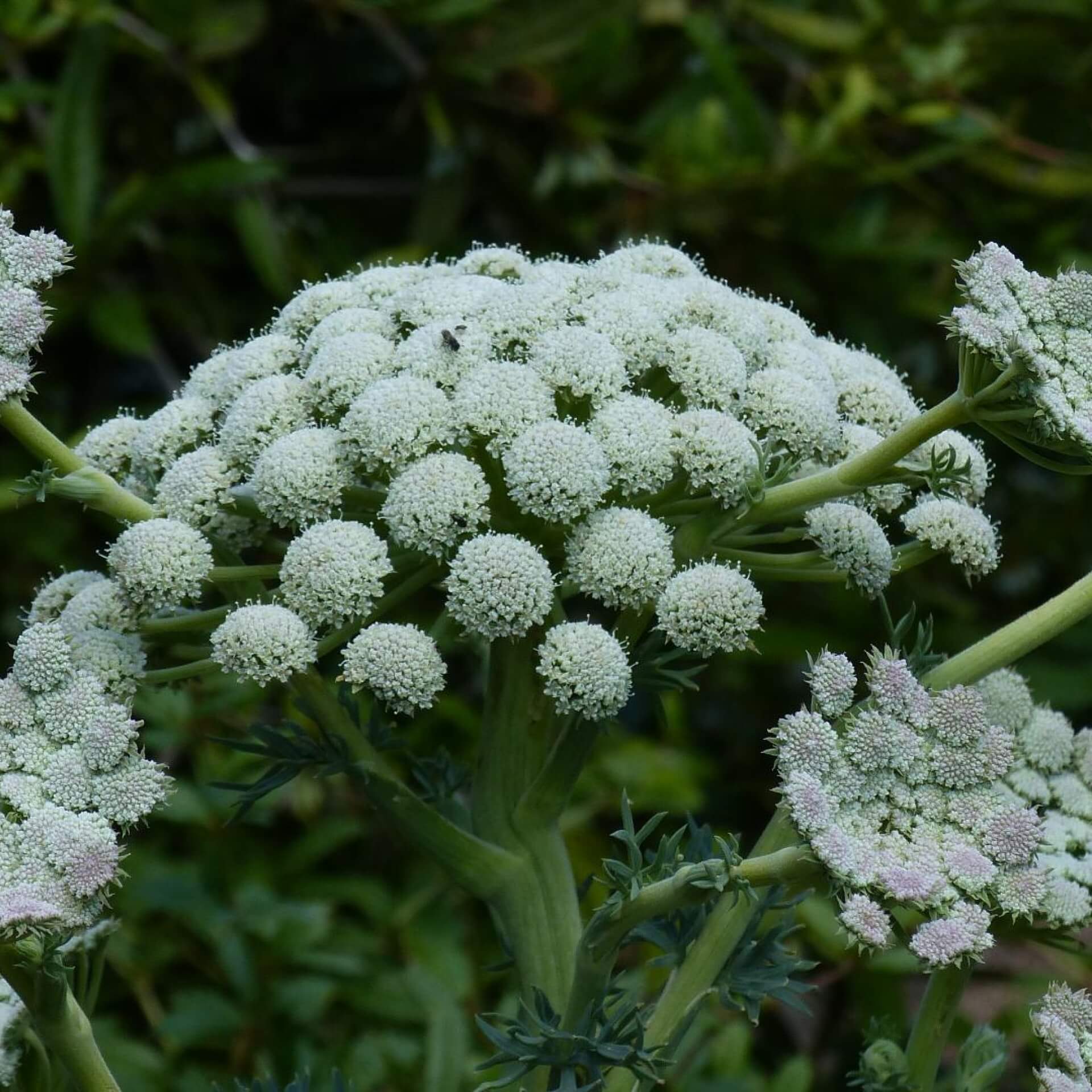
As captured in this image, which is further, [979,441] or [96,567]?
[96,567]

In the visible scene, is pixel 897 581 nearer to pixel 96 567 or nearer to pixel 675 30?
pixel 675 30

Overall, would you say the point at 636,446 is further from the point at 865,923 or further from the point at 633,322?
the point at 865,923

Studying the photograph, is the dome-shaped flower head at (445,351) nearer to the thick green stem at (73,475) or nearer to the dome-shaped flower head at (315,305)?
the dome-shaped flower head at (315,305)

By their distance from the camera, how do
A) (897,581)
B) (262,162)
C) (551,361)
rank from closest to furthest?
(551,361) → (262,162) → (897,581)

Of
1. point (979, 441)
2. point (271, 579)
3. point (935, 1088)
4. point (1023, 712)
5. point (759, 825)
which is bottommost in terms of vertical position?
point (759, 825)

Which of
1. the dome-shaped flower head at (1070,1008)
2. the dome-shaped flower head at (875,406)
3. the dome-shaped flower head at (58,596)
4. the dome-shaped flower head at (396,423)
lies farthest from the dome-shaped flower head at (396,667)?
the dome-shaped flower head at (1070,1008)

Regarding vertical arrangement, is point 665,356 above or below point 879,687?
above

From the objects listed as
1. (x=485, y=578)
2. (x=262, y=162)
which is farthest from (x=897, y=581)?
(x=485, y=578)
